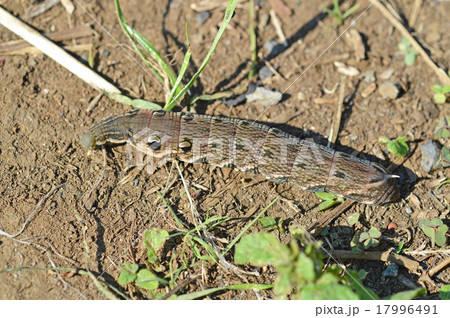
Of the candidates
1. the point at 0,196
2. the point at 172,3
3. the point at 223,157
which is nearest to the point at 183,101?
the point at 223,157

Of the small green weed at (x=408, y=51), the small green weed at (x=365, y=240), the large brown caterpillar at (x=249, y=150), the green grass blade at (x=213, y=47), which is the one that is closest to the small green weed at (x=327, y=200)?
the large brown caterpillar at (x=249, y=150)

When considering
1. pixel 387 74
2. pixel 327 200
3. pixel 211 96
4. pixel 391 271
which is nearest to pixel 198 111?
pixel 211 96

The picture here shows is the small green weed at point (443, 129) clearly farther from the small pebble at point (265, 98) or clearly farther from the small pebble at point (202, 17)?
the small pebble at point (202, 17)

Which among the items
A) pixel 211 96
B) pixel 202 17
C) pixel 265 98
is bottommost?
pixel 211 96

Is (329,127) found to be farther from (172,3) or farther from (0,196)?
(0,196)

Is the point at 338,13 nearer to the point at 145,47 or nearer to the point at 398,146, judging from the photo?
the point at 398,146

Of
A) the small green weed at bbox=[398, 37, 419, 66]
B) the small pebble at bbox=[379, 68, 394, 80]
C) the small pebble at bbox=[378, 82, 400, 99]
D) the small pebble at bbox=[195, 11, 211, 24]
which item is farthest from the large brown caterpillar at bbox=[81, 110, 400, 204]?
the small green weed at bbox=[398, 37, 419, 66]
